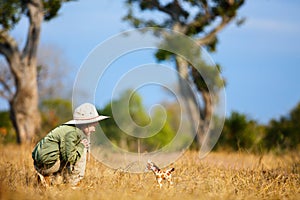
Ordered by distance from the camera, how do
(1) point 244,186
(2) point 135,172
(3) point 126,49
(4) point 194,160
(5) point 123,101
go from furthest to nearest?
(5) point 123,101
(3) point 126,49
(4) point 194,160
(2) point 135,172
(1) point 244,186

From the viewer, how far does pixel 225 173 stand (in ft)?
17.3

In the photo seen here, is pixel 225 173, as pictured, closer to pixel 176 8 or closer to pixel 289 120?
pixel 176 8

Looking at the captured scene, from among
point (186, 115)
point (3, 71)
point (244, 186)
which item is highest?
point (3, 71)

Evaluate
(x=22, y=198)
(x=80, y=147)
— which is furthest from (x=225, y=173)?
(x=22, y=198)

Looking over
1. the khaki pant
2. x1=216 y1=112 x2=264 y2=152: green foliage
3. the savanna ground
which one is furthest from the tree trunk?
the khaki pant

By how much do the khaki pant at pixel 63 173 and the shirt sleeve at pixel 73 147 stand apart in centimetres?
7

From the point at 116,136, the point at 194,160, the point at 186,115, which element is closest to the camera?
the point at 194,160

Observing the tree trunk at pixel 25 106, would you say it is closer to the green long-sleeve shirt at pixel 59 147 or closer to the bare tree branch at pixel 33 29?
the bare tree branch at pixel 33 29

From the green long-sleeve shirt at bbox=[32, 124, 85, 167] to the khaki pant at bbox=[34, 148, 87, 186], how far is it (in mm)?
53

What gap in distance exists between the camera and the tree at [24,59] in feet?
38.1

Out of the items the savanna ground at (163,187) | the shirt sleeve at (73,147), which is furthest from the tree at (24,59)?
the shirt sleeve at (73,147)

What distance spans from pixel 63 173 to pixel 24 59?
297 inches

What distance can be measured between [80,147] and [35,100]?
759 cm

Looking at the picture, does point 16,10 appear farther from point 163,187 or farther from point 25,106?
point 163,187
